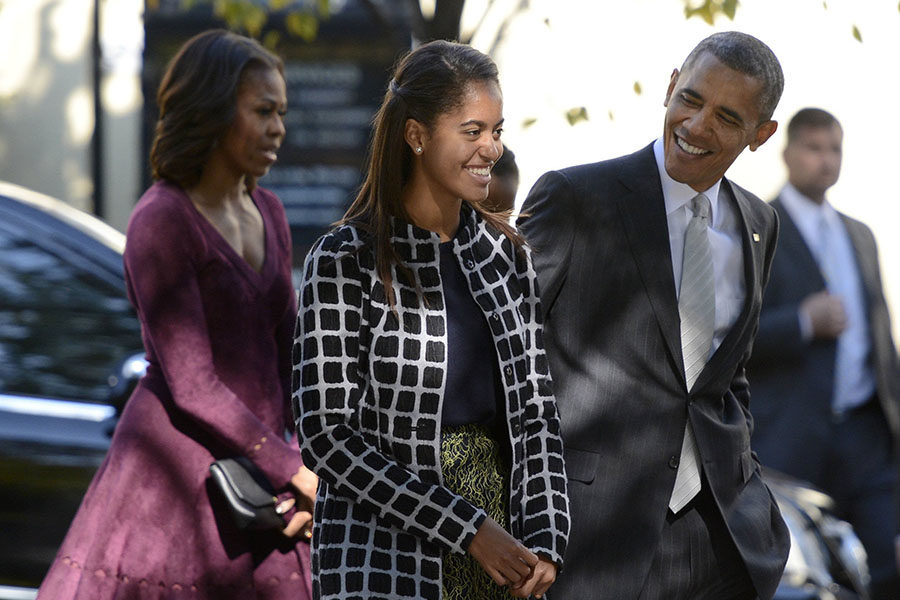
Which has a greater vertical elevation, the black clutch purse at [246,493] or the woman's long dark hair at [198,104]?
the woman's long dark hair at [198,104]

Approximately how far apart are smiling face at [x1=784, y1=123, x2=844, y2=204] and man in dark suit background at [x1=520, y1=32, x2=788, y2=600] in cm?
274

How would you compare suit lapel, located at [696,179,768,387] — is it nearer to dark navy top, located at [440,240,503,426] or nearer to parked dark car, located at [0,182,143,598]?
dark navy top, located at [440,240,503,426]

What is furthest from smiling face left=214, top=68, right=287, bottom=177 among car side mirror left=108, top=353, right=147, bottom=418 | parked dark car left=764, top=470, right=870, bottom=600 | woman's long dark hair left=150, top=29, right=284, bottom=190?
parked dark car left=764, top=470, right=870, bottom=600

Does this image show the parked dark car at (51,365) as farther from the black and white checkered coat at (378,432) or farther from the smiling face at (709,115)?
the smiling face at (709,115)

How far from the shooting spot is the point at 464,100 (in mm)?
2908

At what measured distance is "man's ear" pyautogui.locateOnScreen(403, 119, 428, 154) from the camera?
294cm

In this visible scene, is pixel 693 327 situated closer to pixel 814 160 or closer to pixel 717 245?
pixel 717 245

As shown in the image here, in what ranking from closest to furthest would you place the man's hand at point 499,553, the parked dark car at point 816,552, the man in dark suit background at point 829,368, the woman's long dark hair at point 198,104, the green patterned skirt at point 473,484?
the man's hand at point 499,553
the green patterned skirt at point 473,484
the woman's long dark hair at point 198,104
the parked dark car at point 816,552
the man in dark suit background at point 829,368

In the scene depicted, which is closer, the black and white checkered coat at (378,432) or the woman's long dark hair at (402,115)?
the black and white checkered coat at (378,432)

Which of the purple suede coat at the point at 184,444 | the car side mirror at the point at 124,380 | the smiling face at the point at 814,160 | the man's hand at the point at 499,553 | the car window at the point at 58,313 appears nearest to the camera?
the man's hand at the point at 499,553

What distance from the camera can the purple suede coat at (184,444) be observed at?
136 inches

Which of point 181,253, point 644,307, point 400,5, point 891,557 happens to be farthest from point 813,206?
point 400,5

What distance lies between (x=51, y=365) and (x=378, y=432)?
6.77 feet

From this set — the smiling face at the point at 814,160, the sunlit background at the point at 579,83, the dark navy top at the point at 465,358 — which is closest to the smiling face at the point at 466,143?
the dark navy top at the point at 465,358
